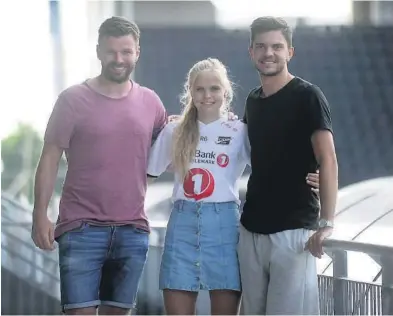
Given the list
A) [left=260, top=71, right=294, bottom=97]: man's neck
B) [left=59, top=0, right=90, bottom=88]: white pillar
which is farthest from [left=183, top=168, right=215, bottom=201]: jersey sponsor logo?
[left=59, top=0, right=90, bottom=88]: white pillar

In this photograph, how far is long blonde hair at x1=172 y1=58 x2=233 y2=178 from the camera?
75.0 inches

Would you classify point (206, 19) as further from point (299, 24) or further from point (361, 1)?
point (361, 1)

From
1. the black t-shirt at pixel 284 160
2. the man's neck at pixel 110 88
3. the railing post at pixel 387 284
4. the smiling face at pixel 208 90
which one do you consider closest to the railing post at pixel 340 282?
the railing post at pixel 387 284

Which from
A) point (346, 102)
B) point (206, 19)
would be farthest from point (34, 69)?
point (346, 102)

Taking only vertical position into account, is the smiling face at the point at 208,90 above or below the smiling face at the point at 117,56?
below

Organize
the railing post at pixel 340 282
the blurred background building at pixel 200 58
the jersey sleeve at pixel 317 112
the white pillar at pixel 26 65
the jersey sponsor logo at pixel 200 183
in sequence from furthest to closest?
the white pillar at pixel 26 65 → the blurred background building at pixel 200 58 → the railing post at pixel 340 282 → the jersey sponsor logo at pixel 200 183 → the jersey sleeve at pixel 317 112

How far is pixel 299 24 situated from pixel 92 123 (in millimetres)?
923

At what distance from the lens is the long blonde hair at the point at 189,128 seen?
190cm

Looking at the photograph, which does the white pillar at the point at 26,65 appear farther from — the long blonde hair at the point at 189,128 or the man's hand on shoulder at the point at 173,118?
the long blonde hair at the point at 189,128

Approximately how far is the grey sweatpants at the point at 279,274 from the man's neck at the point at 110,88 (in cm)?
49

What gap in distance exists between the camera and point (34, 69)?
2.65m

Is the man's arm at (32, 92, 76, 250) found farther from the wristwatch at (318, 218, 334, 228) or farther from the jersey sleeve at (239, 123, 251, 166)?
the wristwatch at (318, 218, 334, 228)

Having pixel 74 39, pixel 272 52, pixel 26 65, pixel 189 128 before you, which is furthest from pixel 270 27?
pixel 26 65

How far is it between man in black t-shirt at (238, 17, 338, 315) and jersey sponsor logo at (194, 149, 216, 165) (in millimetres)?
101
